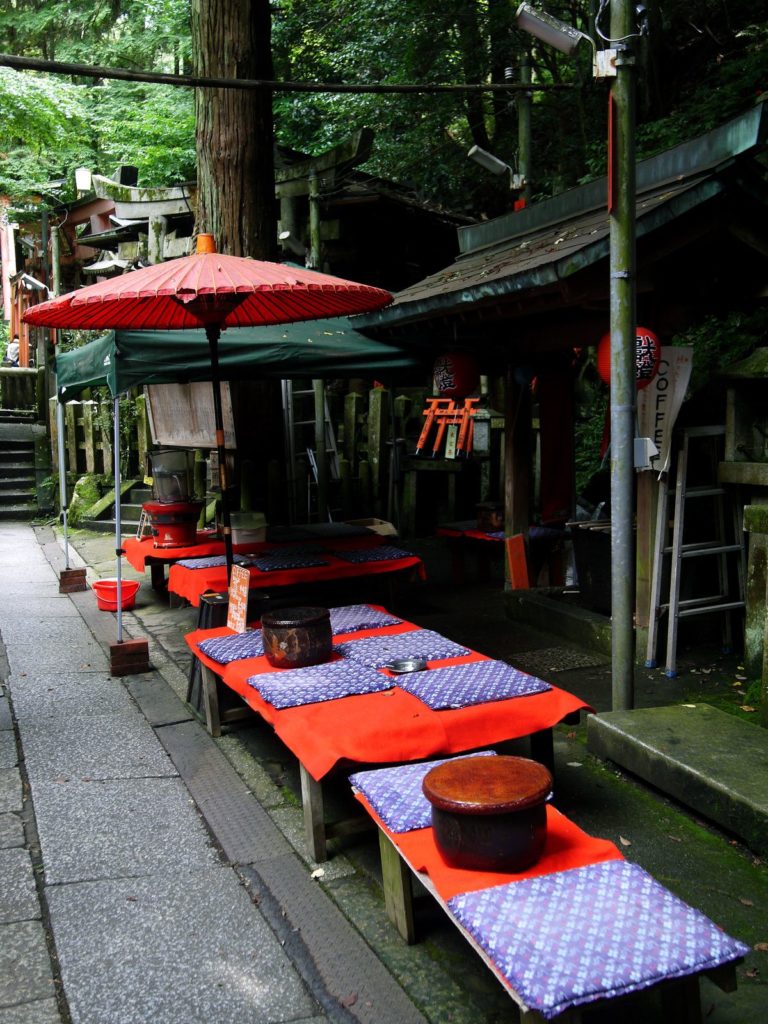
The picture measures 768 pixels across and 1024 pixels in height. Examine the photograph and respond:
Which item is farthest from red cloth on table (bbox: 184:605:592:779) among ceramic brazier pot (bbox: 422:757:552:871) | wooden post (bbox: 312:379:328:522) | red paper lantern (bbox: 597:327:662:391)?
wooden post (bbox: 312:379:328:522)

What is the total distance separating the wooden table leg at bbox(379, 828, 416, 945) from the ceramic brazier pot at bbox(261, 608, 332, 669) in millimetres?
1644

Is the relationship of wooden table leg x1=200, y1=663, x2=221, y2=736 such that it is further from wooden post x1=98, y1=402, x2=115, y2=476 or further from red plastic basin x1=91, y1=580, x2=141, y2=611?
wooden post x1=98, y1=402, x2=115, y2=476

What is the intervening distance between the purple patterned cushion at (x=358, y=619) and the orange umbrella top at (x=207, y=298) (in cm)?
223

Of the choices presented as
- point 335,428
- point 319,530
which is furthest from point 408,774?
point 335,428

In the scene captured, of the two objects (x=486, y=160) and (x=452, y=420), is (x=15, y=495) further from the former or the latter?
(x=486, y=160)

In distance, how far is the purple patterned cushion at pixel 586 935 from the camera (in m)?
2.43

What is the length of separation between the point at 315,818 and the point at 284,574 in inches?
148

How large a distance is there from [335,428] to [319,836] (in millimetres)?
9901

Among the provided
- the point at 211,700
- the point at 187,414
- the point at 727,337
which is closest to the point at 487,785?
the point at 211,700

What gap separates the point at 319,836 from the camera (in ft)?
13.8

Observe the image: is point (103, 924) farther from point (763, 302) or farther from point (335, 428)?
point (335, 428)

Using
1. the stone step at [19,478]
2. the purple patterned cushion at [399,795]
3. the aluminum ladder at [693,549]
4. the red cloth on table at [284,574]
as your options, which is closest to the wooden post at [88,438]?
the stone step at [19,478]

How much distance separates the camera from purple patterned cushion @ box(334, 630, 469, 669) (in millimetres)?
5172

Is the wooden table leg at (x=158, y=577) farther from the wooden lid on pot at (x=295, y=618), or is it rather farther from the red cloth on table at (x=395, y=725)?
the red cloth on table at (x=395, y=725)
